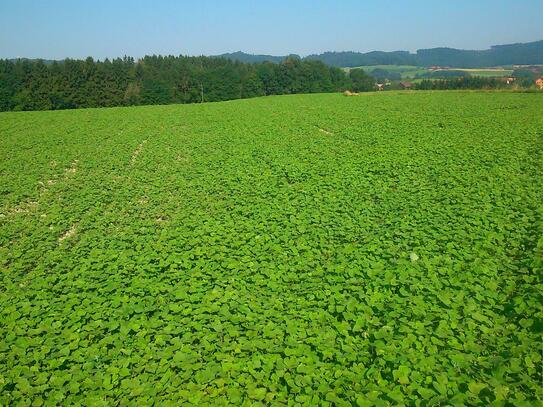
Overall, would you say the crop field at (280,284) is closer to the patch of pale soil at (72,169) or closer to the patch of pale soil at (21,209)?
the patch of pale soil at (21,209)

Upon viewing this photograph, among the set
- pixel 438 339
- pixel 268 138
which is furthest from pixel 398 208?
pixel 268 138

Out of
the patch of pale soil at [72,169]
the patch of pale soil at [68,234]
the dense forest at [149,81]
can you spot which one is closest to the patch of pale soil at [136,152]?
the patch of pale soil at [72,169]

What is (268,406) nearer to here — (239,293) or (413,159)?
(239,293)

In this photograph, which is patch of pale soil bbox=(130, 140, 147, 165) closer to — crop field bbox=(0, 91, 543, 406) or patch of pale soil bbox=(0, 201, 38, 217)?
crop field bbox=(0, 91, 543, 406)

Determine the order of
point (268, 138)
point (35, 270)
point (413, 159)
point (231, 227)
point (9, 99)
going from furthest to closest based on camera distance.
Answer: point (9, 99), point (268, 138), point (413, 159), point (231, 227), point (35, 270)

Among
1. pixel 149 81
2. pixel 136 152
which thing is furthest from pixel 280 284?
pixel 149 81

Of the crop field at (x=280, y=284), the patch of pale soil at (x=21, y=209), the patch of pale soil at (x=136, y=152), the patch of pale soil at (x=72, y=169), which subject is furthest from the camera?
the patch of pale soil at (x=136, y=152)

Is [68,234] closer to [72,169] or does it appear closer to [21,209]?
[21,209]
